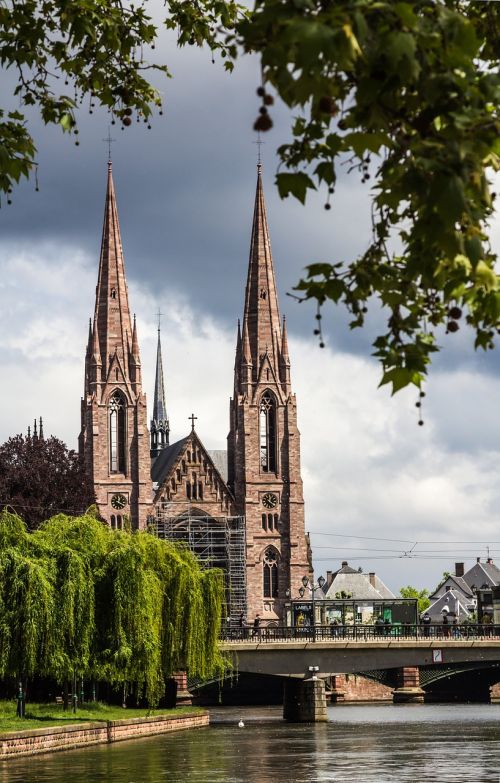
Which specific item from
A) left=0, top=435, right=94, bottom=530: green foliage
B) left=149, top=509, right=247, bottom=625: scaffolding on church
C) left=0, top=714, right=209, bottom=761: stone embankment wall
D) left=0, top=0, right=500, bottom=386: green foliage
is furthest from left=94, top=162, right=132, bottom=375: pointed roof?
left=0, top=0, right=500, bottom=386: green foliage

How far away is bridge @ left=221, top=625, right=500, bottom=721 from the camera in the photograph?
76000 mm

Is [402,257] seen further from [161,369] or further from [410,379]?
[161,369]

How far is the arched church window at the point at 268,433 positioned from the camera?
119562 mm

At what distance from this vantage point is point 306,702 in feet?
241

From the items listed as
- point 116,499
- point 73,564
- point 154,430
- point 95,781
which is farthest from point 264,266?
point 95,781

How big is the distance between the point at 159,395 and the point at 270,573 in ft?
158

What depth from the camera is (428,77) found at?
311 inches

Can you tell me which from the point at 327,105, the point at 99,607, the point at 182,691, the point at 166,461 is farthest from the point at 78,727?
the point at 166,461

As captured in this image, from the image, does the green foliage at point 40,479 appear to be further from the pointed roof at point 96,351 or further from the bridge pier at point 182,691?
the pointed roof at point 96,351

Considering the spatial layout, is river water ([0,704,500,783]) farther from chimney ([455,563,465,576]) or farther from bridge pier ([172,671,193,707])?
chimney ([455,563,465,576])

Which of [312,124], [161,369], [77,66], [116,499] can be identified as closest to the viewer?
[312,124]

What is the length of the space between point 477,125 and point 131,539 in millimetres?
50743

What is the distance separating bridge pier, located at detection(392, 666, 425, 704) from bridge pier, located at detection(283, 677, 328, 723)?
73.9ft

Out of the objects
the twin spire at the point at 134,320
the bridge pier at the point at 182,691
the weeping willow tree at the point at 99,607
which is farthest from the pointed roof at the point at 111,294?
the weeping willow tree at the point at 99,607
